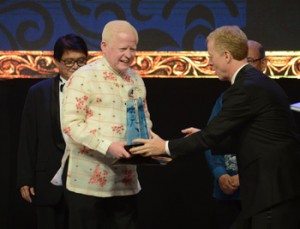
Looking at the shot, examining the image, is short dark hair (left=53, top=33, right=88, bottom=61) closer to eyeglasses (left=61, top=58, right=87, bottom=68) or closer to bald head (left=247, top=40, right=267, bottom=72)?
eyeglasses (left=61, top=58, right=87, bottom=68)

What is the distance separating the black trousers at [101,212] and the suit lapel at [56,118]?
532mm

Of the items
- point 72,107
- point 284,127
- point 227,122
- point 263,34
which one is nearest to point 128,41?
point 72,107

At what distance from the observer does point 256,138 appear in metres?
2.94

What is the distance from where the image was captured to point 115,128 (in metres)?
3.13

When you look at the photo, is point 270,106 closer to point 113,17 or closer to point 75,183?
point 75,183

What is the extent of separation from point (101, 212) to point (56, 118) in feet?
2.36

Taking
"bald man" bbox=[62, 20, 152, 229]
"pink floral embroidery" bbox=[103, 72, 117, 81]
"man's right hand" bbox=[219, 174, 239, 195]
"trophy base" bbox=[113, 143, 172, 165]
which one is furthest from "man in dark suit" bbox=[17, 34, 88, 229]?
"man's right hand" bbox=[219, 174, 239, 195]

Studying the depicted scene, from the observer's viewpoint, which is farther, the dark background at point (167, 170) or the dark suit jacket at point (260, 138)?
the dark background at point (167, 170)

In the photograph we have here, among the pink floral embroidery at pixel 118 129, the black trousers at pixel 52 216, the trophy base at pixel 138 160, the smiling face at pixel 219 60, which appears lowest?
the black trousers at pixel 52 216

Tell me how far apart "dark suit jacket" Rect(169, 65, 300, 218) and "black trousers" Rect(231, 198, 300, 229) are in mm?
31

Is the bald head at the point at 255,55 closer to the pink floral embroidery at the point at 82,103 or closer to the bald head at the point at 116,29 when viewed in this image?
the bald head at the point at 116,29

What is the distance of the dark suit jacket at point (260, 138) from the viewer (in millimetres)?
2912

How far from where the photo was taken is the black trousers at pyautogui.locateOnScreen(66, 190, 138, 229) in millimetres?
3154

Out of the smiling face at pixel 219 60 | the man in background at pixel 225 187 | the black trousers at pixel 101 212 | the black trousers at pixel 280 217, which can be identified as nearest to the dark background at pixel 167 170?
the man in background at pixel 225 187
